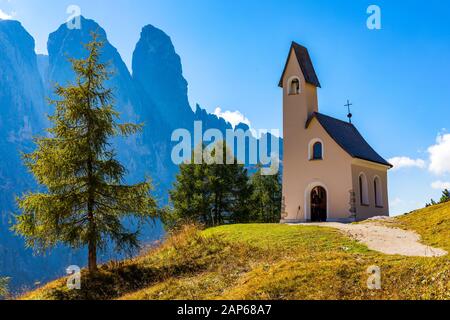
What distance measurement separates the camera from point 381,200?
1214 inches

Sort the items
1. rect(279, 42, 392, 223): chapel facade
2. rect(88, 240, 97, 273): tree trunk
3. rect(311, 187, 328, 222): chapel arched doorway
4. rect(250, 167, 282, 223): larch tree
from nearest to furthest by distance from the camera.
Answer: rect(88, 240, 97, 273): tree trunk → rect(279, 42, 392, 223): chapel facade → rect(311, 187, 328, 222): chapel arched doorway → rect(250, 167, 282, 223): larch tree

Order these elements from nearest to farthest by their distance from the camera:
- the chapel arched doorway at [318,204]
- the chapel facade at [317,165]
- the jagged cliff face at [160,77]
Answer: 1. the chapel facade at [317,165]
2. the chapel arched doorway at [318,204]
3. the jagged cliff face at [160,77]

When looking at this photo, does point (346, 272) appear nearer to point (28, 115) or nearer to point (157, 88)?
point (28, 115)

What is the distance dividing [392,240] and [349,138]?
580 inches

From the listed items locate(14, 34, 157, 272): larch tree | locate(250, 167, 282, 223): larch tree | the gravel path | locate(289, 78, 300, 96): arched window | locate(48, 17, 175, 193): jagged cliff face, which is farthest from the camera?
locate(48, 17, 175, 193): jagged cliff face

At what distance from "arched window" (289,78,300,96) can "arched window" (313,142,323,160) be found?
3702 mm

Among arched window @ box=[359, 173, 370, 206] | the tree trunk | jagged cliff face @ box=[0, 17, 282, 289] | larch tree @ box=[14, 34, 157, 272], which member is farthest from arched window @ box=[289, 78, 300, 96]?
jagged cliff face @ box=[0, 17, 282, 289]

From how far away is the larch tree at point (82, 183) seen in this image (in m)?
15.2

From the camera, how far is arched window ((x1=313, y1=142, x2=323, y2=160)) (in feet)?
92.9

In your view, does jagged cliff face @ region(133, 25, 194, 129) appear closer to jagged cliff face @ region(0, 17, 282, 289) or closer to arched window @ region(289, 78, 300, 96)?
jagged cliff face @ region(0, 17, 282, 289)

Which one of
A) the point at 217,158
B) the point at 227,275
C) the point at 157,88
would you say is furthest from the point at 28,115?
the point at 227,275

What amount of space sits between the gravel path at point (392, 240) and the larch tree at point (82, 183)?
7.85 meters

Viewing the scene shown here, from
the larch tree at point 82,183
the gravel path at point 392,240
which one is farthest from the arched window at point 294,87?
the larch tree at point 82,183

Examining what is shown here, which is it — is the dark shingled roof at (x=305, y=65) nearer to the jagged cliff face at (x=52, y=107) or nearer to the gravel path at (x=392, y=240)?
the gravel path at (x=392, y=240)
